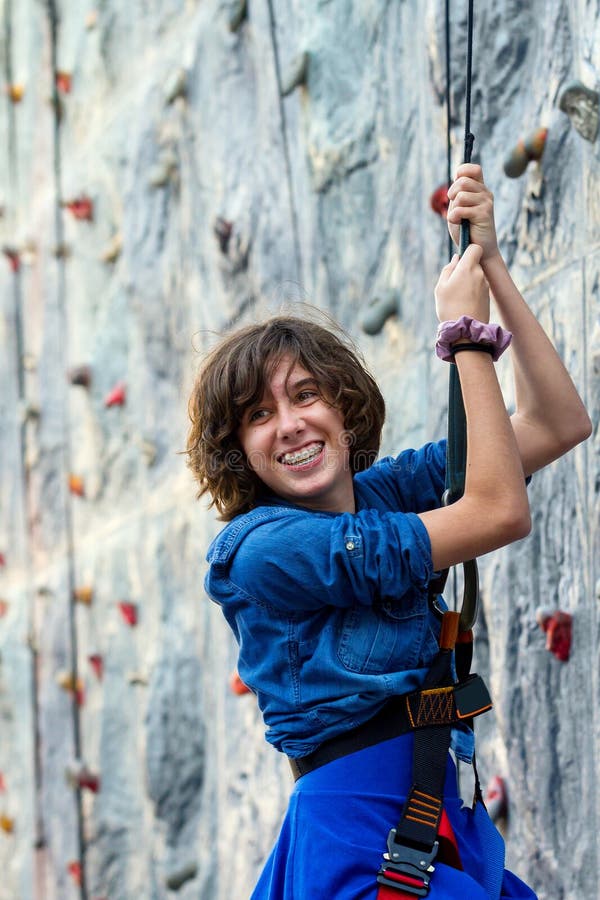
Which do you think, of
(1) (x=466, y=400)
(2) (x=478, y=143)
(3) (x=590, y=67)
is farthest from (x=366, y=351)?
(1) (x=466, y=400)

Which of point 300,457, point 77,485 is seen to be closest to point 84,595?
point 77,485

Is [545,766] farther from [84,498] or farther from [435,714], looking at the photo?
[84,498]

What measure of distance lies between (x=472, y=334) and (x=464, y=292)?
62 millimetres

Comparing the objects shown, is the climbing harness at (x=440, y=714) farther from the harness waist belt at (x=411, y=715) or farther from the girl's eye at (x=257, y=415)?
the girl's eye at (x=257, y=415)

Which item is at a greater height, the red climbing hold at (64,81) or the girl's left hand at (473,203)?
the red climbing hold at (64,81)

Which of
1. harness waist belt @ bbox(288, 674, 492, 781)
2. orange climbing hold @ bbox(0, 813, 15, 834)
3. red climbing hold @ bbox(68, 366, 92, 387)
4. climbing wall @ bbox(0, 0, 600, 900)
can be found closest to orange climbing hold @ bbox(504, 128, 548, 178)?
climbing wall @ bbox(0, 0, 600, 900)

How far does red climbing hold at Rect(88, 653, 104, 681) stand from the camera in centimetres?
488

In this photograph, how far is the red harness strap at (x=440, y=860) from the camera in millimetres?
1415

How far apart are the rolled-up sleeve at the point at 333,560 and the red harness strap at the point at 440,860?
25cm

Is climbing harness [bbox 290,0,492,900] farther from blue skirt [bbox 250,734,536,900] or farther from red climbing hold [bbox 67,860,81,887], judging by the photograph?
red climbing hold [bbox 67,860,81,887]

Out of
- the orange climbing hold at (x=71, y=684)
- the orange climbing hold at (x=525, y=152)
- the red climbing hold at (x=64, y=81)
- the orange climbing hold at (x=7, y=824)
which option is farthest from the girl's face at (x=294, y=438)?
the orange climbing hold at (x=7, y=824)

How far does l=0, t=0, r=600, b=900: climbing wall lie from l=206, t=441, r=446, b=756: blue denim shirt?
0.44 m

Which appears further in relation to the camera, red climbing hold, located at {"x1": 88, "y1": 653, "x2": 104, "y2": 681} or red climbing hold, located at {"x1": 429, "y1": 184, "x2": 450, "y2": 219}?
red climbing hold, located at {"x1": 88, "y1": 653, "x2": 104, "y2": 681}

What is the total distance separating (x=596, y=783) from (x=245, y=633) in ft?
2.43
